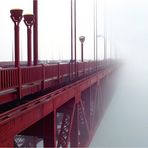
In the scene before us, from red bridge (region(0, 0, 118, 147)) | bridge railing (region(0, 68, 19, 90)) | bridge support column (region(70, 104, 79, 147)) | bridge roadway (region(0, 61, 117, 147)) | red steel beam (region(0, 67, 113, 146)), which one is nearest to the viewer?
red steel beam (region(0, 67, 113, 146))

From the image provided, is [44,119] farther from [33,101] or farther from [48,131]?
[33,101]

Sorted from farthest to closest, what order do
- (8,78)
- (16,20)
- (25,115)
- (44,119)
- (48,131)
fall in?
(16,20) < (44,119) < (48,131) < (8,78) < (25,115)

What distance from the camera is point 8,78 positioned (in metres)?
10.0

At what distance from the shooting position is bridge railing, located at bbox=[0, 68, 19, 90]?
31.6ft

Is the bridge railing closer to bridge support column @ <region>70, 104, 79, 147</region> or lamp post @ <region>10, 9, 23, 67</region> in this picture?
lamp post @ <region>10, 9, 23, 67</region>

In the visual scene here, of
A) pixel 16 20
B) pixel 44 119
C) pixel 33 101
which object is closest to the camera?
pixel 33 101

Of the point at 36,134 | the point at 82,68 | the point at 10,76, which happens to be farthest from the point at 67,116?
the point at 82,68

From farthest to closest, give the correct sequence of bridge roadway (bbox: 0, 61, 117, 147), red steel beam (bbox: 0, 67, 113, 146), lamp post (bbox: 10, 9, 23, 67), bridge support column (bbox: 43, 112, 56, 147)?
lamp post (bbox: 10, 9, 23, 67) < bridge support column (bbox: 43, 112, 56, 147) < bridge roadway (bbox: 0, 61, 117, 147) < red steel beam (bbox: 0, 67, 113, 146)

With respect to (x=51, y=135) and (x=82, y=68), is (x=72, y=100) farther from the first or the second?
(x=82, y=68)

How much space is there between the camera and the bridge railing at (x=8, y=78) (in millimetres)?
9625

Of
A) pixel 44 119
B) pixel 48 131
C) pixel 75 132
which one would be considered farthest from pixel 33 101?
pixel 75 132

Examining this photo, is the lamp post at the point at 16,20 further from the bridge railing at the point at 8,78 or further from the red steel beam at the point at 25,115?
the red steel beam at the point at 25,115

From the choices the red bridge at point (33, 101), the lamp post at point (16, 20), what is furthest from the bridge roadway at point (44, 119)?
the lamp post at point (16, 20)

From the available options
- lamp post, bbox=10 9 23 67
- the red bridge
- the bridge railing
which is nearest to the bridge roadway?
the red bridge
